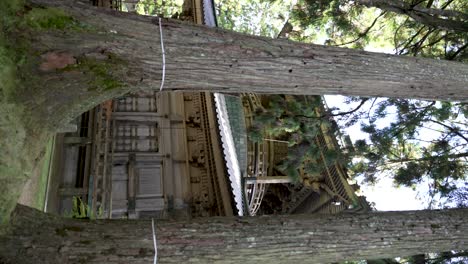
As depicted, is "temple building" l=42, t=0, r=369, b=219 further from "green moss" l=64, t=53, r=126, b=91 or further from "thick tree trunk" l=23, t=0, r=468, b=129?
"green moss" l=64, t=53, r=126, b=91

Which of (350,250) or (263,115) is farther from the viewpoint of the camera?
(263,115)

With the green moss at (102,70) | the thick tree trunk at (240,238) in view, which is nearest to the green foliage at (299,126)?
the thick tree trunk at (240,238)

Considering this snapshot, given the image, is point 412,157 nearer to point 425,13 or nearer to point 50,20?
point 425,13

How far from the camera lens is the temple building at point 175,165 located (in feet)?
24.2

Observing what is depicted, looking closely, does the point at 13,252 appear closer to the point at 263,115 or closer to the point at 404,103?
the point at 263,115

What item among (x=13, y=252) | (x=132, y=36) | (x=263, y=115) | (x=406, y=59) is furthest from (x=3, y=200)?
(x=263, y=115)

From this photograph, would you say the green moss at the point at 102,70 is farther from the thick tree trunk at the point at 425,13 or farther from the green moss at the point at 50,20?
the thick tree trunk at the point at 425,13

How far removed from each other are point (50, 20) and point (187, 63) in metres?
0.89

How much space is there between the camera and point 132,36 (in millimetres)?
2922

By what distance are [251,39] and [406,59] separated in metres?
1.43

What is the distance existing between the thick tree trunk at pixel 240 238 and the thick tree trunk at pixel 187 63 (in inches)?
33.1

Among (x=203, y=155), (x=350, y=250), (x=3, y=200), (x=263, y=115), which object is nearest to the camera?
(x=3, y=200)

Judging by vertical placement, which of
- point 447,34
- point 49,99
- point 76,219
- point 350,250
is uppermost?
point 447,34

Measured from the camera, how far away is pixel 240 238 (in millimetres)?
3371
